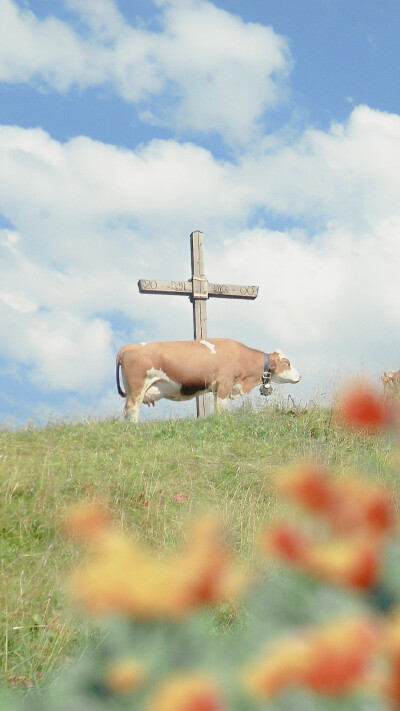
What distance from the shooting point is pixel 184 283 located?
15.8 m

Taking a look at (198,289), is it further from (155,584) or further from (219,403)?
(155,584)

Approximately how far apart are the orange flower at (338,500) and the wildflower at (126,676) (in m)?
0.34

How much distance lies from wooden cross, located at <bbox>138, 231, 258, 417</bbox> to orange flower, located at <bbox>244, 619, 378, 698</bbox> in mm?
14768

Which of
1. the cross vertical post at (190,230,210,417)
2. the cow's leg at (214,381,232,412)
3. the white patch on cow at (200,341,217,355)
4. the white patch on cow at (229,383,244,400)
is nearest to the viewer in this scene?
the cow's leg at (214,381,232,412)

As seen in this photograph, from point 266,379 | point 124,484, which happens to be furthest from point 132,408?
point 124,484

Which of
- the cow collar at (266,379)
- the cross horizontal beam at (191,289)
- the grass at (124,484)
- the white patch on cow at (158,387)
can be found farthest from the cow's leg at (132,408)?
the cow collar at (266,379)

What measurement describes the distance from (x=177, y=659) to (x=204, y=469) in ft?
26.3

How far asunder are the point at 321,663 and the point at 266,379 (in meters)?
14.9

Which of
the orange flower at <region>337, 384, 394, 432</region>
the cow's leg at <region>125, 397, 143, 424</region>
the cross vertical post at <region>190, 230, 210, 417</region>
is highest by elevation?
the cross vertical post at <region>190, 230, 210, 417</region>

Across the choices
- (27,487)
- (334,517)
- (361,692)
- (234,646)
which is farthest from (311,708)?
(27,487)

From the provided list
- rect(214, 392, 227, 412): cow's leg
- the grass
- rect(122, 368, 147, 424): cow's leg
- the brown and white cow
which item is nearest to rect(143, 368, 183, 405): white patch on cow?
the brown and white cow

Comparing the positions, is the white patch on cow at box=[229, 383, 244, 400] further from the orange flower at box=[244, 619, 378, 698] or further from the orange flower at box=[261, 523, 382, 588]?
the orange flower at box=[244, 619, 378, 698]

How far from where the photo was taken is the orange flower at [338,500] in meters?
1.15

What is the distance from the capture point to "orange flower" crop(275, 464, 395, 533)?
3.79ft
